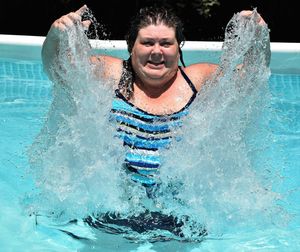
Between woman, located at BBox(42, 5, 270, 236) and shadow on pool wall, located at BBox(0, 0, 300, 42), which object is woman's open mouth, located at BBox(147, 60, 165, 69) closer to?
woman, located at BBox(42, 5, 270, 236)

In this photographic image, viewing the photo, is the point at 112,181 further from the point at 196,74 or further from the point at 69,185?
the point at 196,74

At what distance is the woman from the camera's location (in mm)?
3342

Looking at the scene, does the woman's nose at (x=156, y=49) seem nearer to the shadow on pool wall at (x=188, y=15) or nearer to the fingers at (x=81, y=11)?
the fingers at (x=81, y=11)

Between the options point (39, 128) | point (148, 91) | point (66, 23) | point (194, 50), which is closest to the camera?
point (66, 23)

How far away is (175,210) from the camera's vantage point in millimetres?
3445

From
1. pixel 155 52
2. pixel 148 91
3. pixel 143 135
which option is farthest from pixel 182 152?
pixel 155 52

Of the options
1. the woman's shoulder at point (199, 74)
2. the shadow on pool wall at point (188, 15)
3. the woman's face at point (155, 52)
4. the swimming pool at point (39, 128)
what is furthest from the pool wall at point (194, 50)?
the woman's face at point (155, 52)

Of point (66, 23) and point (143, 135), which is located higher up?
point (66, 23)

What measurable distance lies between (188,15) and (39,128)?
262cm

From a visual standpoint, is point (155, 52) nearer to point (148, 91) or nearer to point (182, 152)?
point (148, 91)

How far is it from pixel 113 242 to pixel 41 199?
45 centimetres

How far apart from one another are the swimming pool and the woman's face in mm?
819

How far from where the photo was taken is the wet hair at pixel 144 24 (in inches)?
133

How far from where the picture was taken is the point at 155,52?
3301 mm
